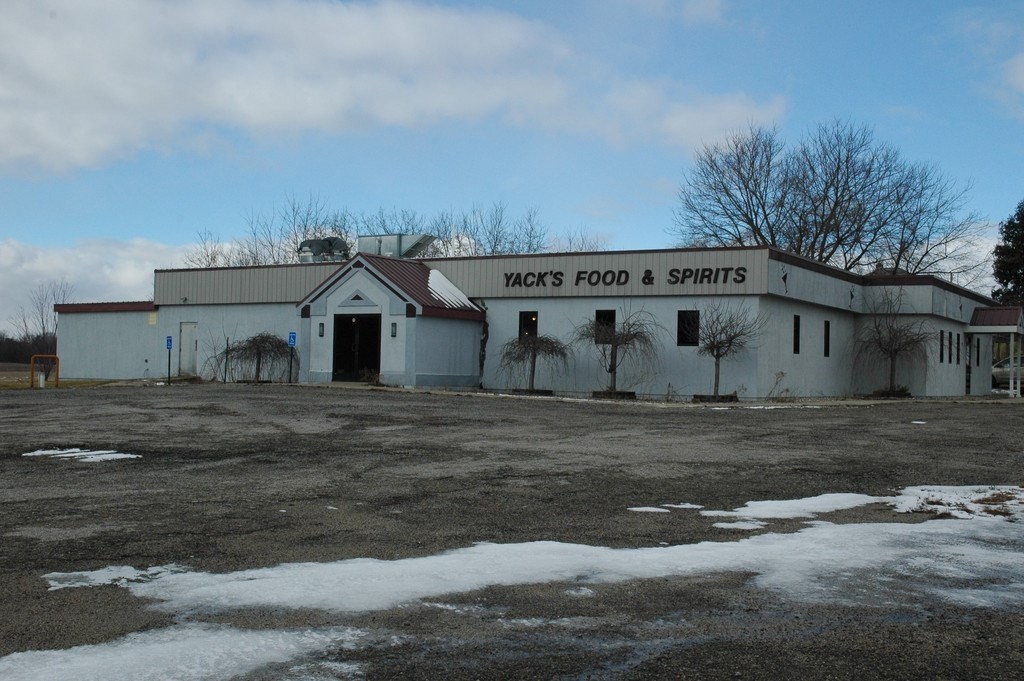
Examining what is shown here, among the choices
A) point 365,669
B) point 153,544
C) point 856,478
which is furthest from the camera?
point 856,478

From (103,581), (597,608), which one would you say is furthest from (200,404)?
(597,608)

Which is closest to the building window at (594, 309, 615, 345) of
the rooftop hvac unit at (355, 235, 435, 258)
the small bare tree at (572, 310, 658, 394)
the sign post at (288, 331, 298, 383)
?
the small bare tree at (572, 310, 658, 394)

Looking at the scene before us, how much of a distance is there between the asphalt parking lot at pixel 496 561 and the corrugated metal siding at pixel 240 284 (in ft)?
72.1

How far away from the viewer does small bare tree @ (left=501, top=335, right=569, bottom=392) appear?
31.4 metres

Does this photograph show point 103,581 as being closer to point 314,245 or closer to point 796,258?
point 796,258

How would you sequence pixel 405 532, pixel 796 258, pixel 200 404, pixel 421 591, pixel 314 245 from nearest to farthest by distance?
1. pixel 421 591
2. pixel 405 532
3. pixel 200 404
4. pixel 796 258
5. pixel 314 245

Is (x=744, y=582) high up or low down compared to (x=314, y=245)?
down

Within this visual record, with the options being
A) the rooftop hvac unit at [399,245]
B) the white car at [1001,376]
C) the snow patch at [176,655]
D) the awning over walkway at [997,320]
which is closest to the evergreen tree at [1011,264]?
the white car at [1001,376]

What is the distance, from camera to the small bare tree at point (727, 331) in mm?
29422

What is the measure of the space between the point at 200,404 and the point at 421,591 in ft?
54.4

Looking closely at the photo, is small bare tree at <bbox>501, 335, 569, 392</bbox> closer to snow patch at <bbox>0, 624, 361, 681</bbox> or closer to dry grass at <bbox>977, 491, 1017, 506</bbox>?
dry grass at <bbox>977, 491, 1017, 506</bbox>

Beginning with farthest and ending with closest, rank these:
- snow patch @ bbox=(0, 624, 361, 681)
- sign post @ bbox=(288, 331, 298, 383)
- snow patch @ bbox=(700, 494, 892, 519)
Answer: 1. sign post @ bbox=(288, 331, 298, 383)
2. snow patch @ bbox=(700, 494, 892, 519)
3. snow patch @ bbox=(0, 624, 361, 681)

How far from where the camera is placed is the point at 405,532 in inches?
310

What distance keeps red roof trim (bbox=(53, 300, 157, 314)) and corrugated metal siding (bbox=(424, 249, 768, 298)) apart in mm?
12129
